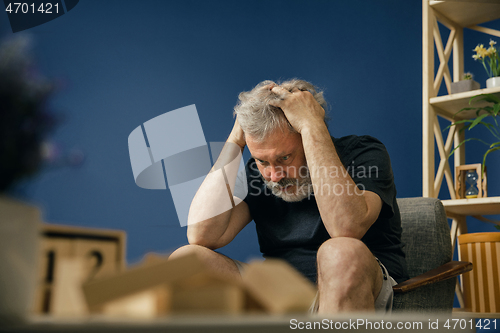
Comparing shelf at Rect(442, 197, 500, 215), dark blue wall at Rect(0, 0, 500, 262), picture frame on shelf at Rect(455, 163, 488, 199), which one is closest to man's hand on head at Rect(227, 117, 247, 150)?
dark blue wall at Rect(0, 0, 500, 262)

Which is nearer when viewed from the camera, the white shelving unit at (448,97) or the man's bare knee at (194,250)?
the man's bare knee at (194,250)

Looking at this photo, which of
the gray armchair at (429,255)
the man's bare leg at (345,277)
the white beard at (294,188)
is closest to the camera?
the man's bare leg at (345,277)

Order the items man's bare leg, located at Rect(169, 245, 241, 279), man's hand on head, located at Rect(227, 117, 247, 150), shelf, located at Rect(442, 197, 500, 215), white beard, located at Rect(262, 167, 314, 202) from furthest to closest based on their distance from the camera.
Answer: shelf, located at Rect(442, 197, 500, 215) → man's hand on head, located at Rect(227, 117, 247, 150) → white beard, located at Rect(262, 167, 314, 202) → man's bare leg, located at Rect(169, 245, 241, 279)

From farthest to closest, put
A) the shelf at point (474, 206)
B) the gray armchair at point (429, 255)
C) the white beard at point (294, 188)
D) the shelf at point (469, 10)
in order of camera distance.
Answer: the shelf at point (469, 10) → the shelf at point (474, 206) → the white beard at point (294, 188) → the gray armchair at point (429, 255)

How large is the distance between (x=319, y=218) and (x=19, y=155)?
3.85ft

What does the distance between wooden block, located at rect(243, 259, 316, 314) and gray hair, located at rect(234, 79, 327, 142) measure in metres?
1.07

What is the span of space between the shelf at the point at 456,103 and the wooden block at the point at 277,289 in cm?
195

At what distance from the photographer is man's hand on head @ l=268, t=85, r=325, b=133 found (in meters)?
1.36

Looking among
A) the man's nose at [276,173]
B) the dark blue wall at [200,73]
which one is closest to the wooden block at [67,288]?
the man's nose at [276,173]

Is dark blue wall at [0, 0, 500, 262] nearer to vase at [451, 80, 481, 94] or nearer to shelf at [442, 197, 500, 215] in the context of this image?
shelf at [442, 197, 500, 215]

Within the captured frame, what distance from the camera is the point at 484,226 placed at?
2.27 meters

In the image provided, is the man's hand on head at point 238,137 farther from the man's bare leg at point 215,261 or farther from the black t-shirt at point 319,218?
the man's bare leg at point 215,261

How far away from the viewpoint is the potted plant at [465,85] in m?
2.09

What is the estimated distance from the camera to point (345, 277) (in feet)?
3.01
